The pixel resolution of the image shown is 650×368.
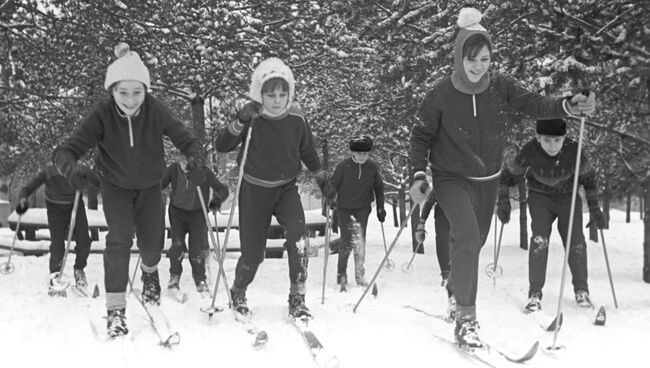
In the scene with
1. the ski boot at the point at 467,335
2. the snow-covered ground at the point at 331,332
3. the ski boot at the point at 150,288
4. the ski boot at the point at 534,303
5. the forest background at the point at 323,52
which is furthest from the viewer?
the forest background at the point at 323,52

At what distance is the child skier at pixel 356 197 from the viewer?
7.23 m

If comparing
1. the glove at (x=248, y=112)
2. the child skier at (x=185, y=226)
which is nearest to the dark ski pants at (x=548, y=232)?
the glove at (x=248, y=112)

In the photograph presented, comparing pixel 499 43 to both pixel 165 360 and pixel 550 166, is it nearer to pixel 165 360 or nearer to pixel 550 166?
pixel 550 166

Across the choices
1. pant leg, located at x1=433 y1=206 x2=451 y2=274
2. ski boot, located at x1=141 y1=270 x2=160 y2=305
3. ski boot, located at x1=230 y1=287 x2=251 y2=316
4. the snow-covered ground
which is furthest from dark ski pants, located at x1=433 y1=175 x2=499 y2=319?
pant leg, located at x1=433 y1=206 x2=451 y2=274

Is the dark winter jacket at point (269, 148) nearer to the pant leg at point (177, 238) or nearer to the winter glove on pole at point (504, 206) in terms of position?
the winter glove on pole at point (504, 206)

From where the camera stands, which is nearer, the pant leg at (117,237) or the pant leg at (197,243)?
the pant leg at (117,237)

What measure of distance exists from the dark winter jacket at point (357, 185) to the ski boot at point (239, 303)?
2.80m

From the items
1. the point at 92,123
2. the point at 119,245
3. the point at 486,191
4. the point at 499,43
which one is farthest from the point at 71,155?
the point at 499,43

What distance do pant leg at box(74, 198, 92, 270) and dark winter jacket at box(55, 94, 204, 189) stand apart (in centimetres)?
287

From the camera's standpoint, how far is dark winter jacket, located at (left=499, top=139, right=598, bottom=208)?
217 inches

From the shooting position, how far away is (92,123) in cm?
395

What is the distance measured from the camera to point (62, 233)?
261 inches

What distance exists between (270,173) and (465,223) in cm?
147

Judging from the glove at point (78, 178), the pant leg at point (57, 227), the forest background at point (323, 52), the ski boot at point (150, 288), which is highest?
the forest background at point (323, 52)
